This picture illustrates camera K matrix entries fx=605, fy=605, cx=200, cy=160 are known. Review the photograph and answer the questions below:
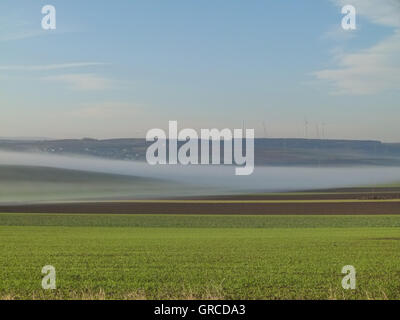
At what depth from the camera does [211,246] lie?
84.2 feet

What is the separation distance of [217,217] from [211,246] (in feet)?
85.8

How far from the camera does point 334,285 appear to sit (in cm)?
1547

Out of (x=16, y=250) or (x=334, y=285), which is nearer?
(x=334, y=285)

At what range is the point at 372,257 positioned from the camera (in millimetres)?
21797

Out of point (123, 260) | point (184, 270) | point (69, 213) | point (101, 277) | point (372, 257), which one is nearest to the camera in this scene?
point (101, 277)

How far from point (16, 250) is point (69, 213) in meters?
32.1

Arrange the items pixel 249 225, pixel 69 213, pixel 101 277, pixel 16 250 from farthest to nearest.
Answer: pixel 69 213
pixel 249 225
pixel 16 250
pixel 101 277

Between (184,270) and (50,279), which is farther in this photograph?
(184,270)
